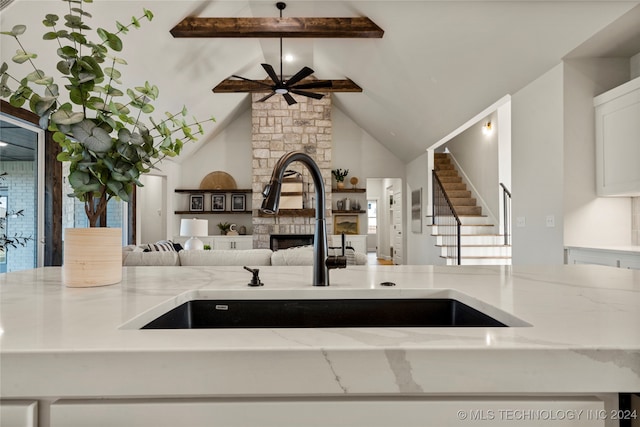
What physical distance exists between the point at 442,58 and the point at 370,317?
418 centimetres

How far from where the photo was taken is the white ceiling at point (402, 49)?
3.19 meters

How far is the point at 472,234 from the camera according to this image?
664 centimetres

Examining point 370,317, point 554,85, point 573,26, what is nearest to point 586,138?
point 554,85

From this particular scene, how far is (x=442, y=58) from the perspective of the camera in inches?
173

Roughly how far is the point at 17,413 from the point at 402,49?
16.3 feet

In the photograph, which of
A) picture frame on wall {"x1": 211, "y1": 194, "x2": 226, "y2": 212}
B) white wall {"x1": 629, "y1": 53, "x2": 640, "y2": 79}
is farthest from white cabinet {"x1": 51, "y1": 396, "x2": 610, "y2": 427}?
picture frame on wall {"x1": 211, "y1": 194, "x2": 226, "y2": 212}

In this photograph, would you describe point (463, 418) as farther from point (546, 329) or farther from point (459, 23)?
point (459, 23)

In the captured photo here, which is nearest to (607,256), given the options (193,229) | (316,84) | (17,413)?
(17,413)

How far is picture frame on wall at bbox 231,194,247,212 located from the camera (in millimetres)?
8586

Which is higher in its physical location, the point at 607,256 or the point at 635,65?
the point at 635,65

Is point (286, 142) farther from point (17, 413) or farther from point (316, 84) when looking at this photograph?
point (17, 413)

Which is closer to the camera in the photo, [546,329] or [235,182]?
[546,329]

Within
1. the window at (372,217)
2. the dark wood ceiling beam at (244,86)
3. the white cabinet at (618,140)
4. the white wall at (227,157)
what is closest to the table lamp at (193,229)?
the dark wood ceiling beam at (244,86)

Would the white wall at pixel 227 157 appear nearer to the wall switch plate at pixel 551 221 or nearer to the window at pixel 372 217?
the window at pixel 372 217
